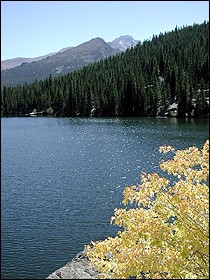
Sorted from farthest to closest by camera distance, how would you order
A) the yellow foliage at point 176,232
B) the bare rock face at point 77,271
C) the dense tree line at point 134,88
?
the dense tree line at point 134,88 → the bare rock face at point 77,271 → the yellow foliage at point 176,232

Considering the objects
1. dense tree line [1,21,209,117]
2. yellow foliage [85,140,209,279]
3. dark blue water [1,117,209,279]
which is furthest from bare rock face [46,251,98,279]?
dense tree line [1,21,209,117]

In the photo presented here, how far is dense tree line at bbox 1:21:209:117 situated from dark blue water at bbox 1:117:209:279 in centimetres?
5817

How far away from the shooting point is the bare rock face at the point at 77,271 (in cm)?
1578

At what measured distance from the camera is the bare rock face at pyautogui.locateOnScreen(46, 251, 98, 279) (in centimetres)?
1578

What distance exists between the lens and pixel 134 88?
444ft

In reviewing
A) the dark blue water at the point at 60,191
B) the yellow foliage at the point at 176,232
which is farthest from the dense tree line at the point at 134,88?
the yellow foliage at the point at 176,232

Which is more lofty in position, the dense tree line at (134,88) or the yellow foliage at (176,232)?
the dense tree line at (134,88)

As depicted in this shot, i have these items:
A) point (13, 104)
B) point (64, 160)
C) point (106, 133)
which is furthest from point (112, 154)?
point (13, 104)

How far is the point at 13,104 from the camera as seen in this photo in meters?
169

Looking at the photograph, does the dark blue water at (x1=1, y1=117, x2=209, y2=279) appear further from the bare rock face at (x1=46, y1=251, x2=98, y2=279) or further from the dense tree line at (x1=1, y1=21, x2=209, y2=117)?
the dense tree line at (x1=1, y1=21, x2=209, y2=117)

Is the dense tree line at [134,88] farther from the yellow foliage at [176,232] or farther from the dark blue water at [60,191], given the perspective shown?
the yellow foliage at [176,232]

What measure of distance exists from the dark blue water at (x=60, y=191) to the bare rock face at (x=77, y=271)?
242 cm

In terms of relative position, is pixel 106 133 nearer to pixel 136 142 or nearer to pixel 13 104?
pixel 136 142

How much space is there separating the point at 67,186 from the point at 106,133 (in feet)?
150
